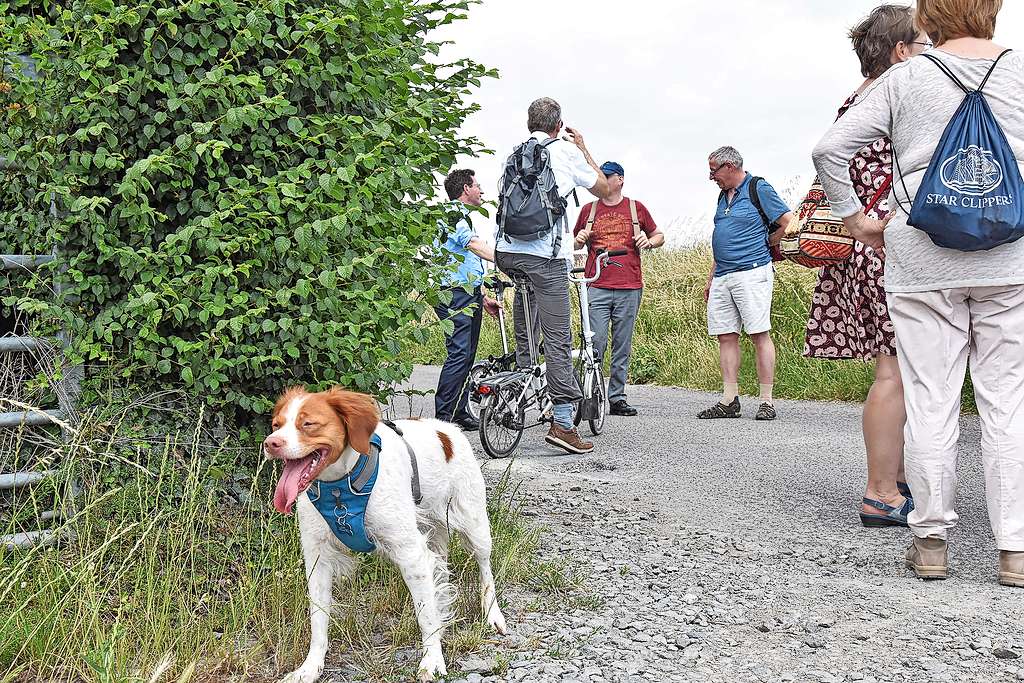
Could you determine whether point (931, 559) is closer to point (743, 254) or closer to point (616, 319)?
point (743, 254)

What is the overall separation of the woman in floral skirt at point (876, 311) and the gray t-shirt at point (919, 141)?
499 mm

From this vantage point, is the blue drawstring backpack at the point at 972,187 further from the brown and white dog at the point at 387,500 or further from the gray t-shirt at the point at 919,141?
the brown and white dog at the point at 387,500

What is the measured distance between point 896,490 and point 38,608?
168 inches

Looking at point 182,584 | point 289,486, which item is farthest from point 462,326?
point 289,486

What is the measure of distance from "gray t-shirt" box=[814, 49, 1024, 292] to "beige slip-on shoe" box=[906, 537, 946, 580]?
1.16 metres

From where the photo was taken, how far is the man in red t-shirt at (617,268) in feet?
34.6

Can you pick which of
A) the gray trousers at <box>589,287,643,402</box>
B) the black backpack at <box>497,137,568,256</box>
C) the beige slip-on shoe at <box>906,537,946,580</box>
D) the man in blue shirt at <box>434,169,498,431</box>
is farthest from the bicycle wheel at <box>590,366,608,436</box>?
the beige slip-on shoe at <box>906,537,946,580</box>

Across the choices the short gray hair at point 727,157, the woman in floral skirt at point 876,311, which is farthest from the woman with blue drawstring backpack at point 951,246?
the short gray hair at point 727,157

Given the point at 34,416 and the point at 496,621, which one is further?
the point at 34,416

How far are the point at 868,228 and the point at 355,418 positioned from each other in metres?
2.76

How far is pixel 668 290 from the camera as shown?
17391 mm

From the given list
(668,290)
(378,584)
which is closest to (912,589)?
(378,584)

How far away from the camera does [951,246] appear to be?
14.2ft

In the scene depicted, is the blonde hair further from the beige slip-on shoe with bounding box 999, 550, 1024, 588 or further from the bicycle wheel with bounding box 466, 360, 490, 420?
the bicycle wheel with bounding box 466, 360, 490, 420
